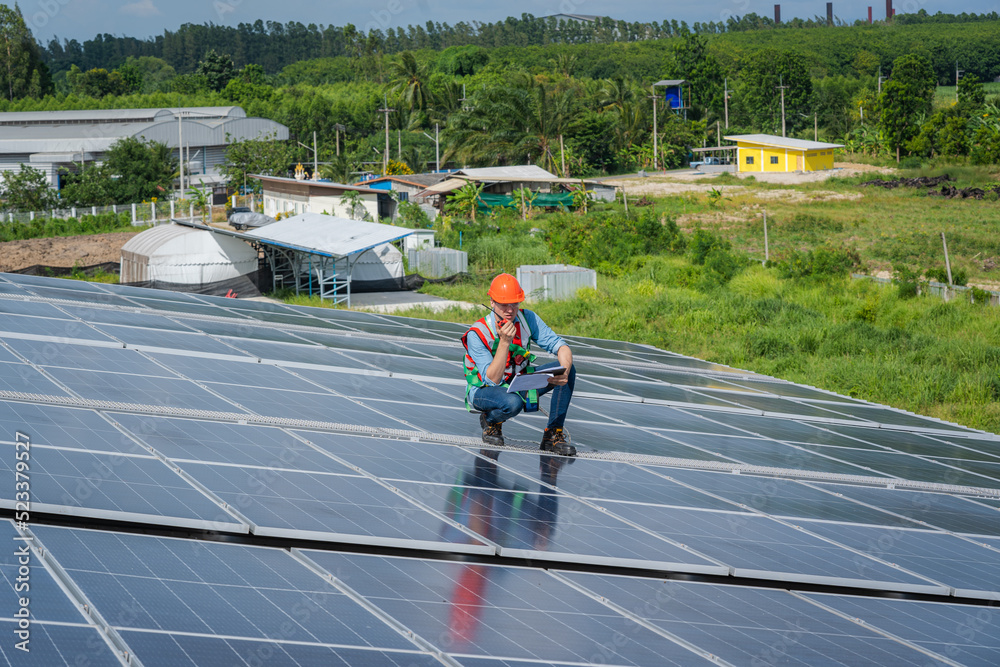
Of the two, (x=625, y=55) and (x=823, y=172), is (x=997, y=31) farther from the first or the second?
(x=823, y=172)

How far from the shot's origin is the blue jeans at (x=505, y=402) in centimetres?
755

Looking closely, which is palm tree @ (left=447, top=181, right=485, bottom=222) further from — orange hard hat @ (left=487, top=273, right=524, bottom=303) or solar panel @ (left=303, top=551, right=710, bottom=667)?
solar panel @ (left=303, top=551, right=710, bottom=667)

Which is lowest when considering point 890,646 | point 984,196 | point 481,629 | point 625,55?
point 890,646

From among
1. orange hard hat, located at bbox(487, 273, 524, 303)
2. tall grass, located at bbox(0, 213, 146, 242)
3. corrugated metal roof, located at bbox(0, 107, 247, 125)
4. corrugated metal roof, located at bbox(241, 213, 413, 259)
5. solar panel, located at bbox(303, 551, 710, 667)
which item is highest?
corrugated metal roof, located at bbox(0, 107, 247, 125)

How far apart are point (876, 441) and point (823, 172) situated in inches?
2909

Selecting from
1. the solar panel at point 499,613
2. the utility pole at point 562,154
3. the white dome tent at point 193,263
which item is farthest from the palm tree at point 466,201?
the solar panel at point 499,613

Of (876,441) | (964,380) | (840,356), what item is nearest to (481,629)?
(876,441)

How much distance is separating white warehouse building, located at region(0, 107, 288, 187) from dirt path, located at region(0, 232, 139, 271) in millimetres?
24764

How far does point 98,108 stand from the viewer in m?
101

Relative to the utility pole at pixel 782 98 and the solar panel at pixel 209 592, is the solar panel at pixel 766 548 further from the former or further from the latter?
the utility pole at pixel 782 98

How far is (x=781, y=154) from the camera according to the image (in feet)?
268

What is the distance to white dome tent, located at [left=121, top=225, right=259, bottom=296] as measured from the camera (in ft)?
117

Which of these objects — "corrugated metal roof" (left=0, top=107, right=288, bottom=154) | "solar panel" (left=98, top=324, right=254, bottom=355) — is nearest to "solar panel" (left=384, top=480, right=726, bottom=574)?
"solar panel" (left=98, top=324, right=254, bottom=355)

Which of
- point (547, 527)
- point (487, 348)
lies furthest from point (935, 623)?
point (487, 348)
